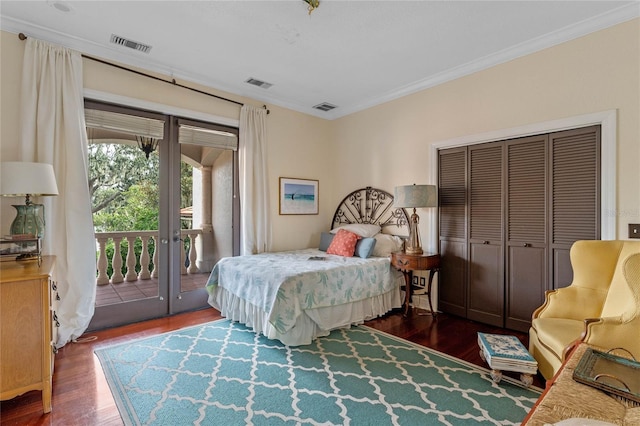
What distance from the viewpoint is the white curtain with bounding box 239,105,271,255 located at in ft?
13.5

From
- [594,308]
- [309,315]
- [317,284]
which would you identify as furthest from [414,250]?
[594,308]

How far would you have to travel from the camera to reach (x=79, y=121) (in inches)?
117

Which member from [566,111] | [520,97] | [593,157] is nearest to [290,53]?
[520,97]

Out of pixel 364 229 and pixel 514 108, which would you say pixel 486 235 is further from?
pixel 364 229

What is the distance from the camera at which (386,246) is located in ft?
13.1

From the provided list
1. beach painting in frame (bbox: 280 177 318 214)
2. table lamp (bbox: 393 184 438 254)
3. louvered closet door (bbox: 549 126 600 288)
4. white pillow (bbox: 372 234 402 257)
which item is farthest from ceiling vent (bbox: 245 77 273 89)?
louvered closet door (bbox: 549 126 600 288)

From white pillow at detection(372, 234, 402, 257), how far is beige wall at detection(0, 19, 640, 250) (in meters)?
0.35

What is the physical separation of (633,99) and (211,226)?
4.35m

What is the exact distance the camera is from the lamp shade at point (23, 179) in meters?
2.22

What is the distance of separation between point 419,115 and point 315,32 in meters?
1.78

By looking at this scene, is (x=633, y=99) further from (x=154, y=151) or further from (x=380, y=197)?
(x=154, y=151)

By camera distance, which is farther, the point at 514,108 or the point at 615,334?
Result: the point at 514,108

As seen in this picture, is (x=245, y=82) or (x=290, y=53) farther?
(x=245, y=82)

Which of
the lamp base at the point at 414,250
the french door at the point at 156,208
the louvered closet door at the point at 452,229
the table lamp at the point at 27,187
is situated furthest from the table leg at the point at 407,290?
the table lamp at the point at 27,187
